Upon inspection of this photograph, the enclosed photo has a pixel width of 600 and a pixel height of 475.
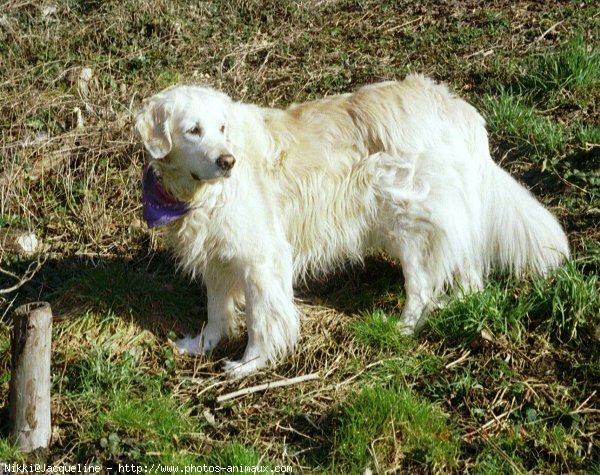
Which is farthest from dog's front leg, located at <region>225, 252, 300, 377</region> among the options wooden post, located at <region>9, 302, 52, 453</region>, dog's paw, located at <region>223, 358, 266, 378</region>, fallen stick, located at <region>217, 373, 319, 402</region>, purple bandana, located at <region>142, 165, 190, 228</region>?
wooden post, located at <region>9, 302, 52, 453</region>

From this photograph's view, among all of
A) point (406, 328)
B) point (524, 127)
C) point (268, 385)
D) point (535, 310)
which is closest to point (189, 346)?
point (268, 385)

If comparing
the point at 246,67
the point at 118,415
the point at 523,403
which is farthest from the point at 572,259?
the point at 246,67

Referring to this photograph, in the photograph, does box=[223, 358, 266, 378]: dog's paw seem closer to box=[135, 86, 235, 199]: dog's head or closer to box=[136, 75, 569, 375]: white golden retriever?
box=[136, 75, 569, 375]: white golden retriever

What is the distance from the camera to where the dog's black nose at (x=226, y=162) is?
13.8 feet

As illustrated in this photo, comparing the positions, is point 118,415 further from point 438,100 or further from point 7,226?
point 438,100

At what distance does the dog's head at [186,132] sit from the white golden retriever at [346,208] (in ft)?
0.08

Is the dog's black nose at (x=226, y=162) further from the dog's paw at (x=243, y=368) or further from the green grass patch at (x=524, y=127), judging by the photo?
the green grass patch at (x=524, y=127)

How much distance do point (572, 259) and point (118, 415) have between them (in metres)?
2.94

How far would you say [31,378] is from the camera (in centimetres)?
381

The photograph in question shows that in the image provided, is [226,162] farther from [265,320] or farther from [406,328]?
[406,328]

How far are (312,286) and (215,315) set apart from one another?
85 cm

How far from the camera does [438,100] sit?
4980 mm

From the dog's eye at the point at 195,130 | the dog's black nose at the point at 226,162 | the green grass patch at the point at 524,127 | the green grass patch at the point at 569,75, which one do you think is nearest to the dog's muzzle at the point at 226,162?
the dog's black nose at the point at 226,162

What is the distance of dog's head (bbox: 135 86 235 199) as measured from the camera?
437cm
